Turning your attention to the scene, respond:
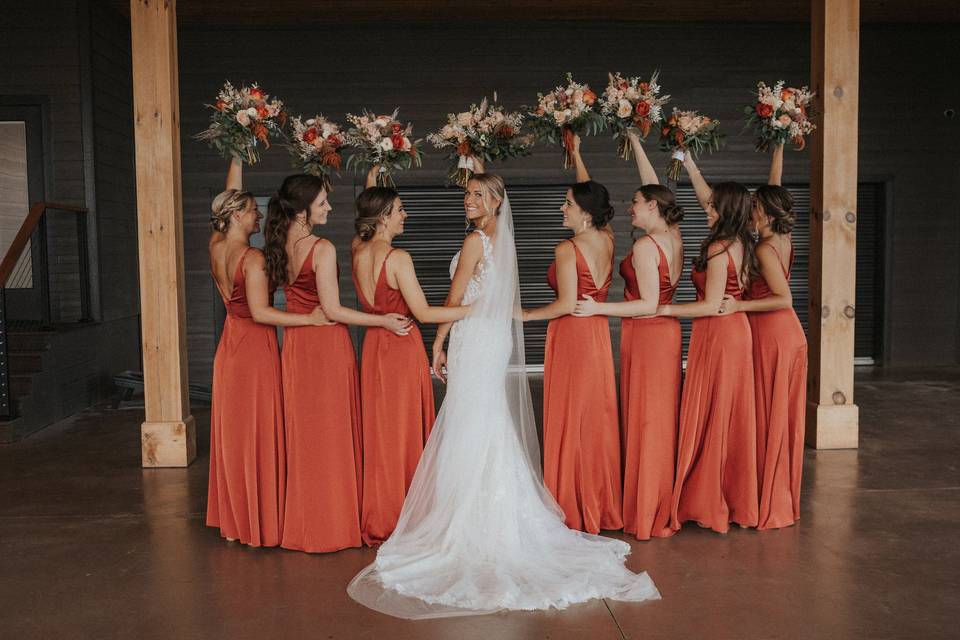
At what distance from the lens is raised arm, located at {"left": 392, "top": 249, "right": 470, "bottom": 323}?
4.39 meters

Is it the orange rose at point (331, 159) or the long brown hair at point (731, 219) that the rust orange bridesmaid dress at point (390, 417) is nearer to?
the orange rose at point (331, 159)

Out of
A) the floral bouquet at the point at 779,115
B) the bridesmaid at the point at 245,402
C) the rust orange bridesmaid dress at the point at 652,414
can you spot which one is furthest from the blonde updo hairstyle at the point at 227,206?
the floral bouquet at the point at 779,115

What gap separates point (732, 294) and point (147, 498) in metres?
3.72

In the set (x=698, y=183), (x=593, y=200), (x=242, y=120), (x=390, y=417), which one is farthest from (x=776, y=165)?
(x=242, y=120)

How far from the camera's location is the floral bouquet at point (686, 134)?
495 centimetres

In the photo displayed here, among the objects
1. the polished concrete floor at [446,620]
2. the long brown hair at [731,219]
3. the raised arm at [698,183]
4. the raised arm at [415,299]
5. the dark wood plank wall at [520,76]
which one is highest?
the dark wood plank wall at [520,76]

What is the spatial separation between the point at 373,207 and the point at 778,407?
243cm

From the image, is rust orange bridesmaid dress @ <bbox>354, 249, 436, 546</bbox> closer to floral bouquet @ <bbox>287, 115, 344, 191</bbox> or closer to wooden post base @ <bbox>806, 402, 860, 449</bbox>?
floral bouquet @ <bbox>287, 115, 344, 191</bbox>

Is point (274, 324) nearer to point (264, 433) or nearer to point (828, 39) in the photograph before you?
point (264, 433)

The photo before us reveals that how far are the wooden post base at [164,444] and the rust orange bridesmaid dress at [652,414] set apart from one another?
3.24 m

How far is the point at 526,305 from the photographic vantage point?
1093cm

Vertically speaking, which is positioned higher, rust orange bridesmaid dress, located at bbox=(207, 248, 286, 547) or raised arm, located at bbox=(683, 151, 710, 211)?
raised arm, located at bbox=(683, 151, 710, 211)

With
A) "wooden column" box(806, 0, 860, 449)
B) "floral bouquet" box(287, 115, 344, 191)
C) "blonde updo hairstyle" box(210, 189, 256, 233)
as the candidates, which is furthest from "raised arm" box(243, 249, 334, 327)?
"wooden column" box(806, 0, 860, 449)

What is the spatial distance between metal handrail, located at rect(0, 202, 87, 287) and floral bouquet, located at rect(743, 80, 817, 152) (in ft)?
18.6
